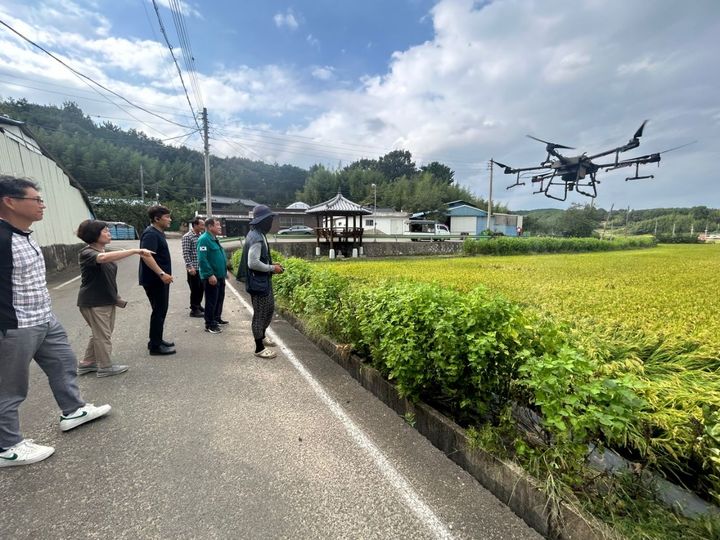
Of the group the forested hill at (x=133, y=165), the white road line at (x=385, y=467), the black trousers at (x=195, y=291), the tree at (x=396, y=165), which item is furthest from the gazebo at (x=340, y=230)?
the tree at (x=396, y=165)

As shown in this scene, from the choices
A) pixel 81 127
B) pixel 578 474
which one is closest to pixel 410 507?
pixel 578 474

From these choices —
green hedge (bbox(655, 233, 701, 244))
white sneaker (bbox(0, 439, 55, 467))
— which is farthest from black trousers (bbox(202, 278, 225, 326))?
green hedge (bbox(655, 233, 701, 244))

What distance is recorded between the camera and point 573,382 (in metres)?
1.85

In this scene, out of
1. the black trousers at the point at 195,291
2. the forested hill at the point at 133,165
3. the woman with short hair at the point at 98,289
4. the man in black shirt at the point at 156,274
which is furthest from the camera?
the forested hill at the point at 133,165

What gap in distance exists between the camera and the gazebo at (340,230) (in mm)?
18734

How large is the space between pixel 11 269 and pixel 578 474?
362cm

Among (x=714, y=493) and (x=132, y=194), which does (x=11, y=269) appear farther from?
(x=132, y=194)

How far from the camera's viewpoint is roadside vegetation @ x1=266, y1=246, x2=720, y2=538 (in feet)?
5.44

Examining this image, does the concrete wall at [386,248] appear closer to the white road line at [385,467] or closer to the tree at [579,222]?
the white road line at [385,467]

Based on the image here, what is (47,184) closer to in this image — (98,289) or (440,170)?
(98,289)

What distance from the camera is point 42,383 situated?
362 cm

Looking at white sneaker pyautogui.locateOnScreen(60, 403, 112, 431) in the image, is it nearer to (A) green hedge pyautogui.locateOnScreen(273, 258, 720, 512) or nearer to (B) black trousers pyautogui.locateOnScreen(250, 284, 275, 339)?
(B) black trousers pyautogui.locateOnScreen(250, 284, 275, 339)

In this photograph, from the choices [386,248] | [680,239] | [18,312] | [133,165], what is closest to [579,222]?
[680,239]

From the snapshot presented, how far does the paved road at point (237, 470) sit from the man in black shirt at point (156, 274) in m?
0.66
